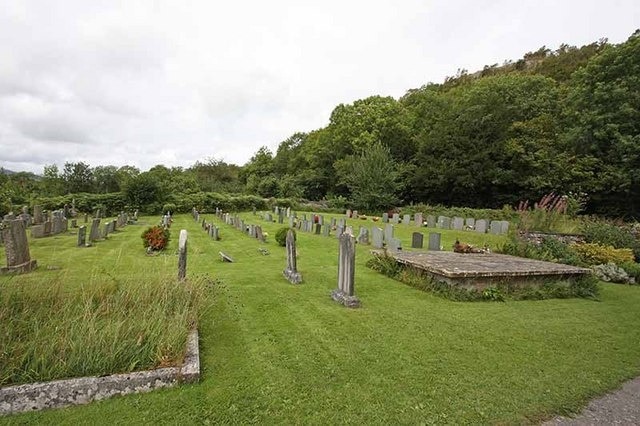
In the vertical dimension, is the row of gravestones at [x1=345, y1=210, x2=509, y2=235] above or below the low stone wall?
above

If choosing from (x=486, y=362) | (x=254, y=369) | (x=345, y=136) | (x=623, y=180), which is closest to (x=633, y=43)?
(x=623, y=180)

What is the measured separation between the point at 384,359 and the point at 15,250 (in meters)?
9.67

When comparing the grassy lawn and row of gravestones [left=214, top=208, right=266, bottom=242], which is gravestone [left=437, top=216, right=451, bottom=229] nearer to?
row of gravestones [left=214, top=208, right=266, bottom=242]

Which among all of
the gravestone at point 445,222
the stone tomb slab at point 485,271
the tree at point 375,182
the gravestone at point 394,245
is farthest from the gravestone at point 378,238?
the tree at point 375,182

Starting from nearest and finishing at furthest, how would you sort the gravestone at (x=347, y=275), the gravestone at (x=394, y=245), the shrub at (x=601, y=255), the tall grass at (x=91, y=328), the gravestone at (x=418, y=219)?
the tall grass at (x=91, y=328), the gravestone at (x=347, y=275), the shrub at (x=601, y=255), the gravestone at (x=394, y=245), the gravestone at (x=418, y=219)

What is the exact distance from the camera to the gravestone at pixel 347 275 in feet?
22.6

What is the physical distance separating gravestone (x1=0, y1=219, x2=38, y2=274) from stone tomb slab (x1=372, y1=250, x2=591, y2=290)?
9.77m

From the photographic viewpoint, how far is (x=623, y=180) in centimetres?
2452

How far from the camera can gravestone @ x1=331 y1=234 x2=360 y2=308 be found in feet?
22.6

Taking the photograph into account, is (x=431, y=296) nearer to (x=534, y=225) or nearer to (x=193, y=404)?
(x=193, y=404)

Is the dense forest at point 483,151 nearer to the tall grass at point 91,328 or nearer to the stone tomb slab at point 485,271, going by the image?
the stone tomb slab at point 485,271

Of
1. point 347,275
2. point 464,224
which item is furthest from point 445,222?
point 347,275

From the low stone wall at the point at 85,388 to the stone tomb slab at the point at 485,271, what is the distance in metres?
5.93

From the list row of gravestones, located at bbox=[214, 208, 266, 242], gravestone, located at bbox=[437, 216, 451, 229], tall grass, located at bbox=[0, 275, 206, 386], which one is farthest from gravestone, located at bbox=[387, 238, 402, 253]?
gravestone, located at bbox=[437, 216, 451, 229]
